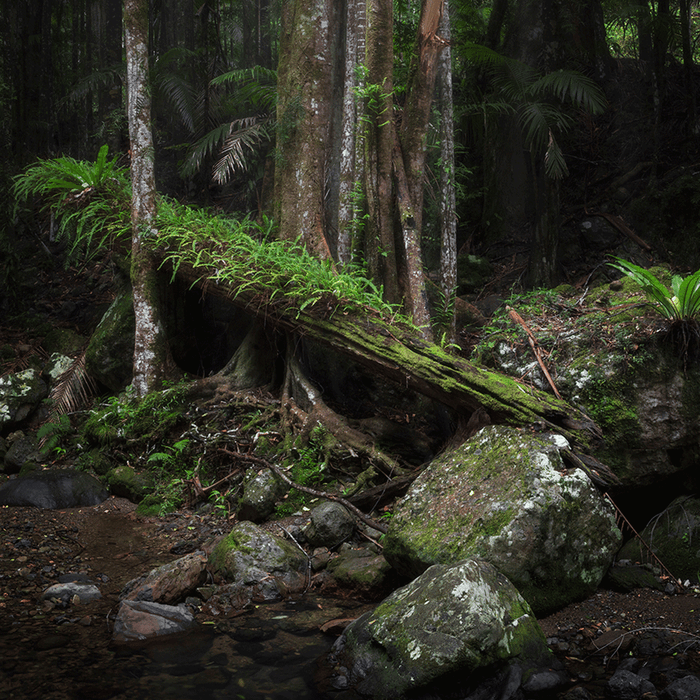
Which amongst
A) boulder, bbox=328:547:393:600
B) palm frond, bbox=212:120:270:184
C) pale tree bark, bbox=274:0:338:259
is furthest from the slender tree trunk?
boulder, bbox=328:547:393:600

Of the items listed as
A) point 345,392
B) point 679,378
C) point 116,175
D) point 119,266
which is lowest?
point 345,392

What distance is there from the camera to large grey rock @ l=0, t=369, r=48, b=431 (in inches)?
300

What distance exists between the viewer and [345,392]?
6.96m

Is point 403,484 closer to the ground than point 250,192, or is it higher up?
closer to the ground

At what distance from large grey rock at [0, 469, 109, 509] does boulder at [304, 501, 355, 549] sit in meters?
2.58

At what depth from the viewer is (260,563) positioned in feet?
14.0

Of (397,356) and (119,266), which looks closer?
(397,356)

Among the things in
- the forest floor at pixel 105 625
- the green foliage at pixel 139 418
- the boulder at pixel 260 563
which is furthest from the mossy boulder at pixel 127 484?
the boulder at pixel 260 563

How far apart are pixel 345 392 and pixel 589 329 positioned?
9.78 feet

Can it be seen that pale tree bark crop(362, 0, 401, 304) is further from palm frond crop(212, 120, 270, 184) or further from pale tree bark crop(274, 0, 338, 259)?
palm frond crop(212, 120, 270, 184)

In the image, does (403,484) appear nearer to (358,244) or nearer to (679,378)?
(679,378)

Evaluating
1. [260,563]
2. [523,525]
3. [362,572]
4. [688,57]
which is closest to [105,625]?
[260,563]

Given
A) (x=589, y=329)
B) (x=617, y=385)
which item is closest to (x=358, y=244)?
(x=589, y=329)

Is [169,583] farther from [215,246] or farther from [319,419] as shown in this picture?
[215,246]
